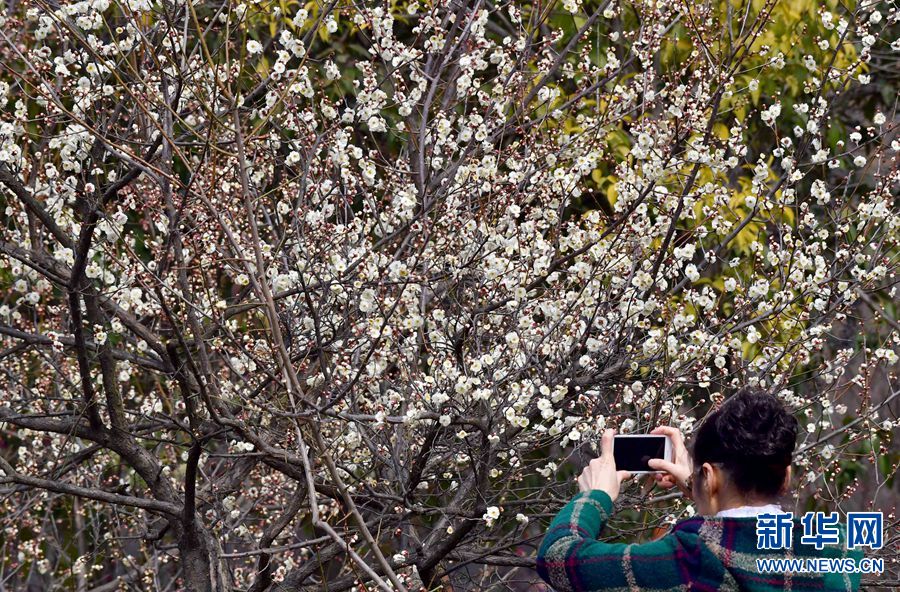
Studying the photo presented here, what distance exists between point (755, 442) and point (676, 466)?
212 mm

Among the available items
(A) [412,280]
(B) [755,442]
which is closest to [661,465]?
(B) [755,442]

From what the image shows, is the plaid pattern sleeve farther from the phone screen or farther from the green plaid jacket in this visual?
the phone screen

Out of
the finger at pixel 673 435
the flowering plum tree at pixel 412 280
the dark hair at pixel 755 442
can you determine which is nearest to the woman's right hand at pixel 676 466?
the finger at pixel 673 435

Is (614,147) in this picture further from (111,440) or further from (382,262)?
(111,440)

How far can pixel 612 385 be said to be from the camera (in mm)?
3777

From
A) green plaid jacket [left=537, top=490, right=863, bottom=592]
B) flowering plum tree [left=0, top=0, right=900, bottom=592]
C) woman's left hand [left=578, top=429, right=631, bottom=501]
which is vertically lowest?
green plaid jacket [left=537, top=490, right=863, bottom=592]

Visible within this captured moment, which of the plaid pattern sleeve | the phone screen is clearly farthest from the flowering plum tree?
the plaid pattern sleeve

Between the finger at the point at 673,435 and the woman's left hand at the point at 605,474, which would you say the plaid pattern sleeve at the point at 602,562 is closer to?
the woman's left hand at the point at 605,474

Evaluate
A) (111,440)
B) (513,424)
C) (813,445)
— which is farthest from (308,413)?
(813,445)

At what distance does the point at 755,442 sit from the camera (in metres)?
1.90

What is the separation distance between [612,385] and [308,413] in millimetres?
1207

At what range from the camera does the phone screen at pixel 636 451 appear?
211cm

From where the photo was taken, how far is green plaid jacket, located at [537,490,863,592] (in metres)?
1.83

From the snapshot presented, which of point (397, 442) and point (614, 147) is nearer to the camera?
point (397, 442)
